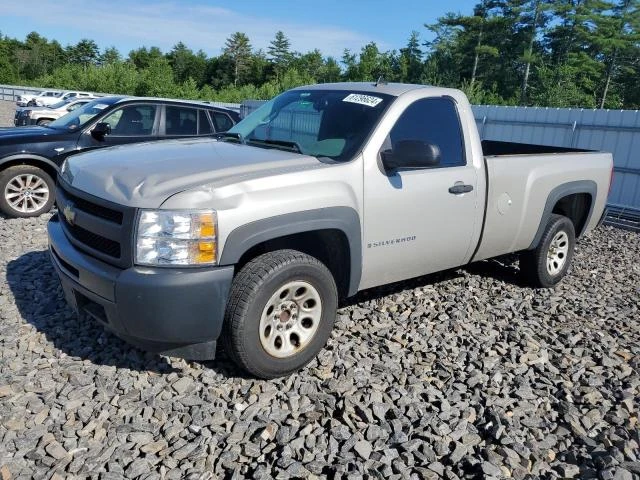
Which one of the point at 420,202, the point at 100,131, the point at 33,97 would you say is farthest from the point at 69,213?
the point at 33,97

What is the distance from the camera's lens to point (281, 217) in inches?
128

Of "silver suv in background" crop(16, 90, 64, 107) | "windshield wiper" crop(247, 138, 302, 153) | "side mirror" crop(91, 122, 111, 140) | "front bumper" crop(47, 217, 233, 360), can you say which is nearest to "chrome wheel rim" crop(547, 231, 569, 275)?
"windshield wiper" crop(247, 138, 302, 153)

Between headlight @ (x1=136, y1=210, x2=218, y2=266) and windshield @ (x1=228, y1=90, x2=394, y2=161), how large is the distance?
119 cm

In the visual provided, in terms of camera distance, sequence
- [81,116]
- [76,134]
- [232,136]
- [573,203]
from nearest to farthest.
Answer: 1. [232,136]
2. [573,203]
3. [76,134]
4. [81,116]

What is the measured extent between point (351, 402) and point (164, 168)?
5.87 feet

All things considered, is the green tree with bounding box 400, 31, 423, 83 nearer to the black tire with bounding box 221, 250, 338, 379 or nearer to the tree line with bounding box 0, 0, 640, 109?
the tree line with bounding box 0, 0, 640, 109

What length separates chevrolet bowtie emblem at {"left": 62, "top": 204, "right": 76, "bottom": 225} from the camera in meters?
3.45

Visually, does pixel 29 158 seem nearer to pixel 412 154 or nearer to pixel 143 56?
pixel 412 154

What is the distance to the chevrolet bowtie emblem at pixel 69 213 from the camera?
11.3 ft

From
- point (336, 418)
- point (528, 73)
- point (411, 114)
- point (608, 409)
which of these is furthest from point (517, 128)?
point (528, 73)

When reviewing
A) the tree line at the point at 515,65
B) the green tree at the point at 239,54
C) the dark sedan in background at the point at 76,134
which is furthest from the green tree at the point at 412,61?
the dark sedan in background at the point at 76,134

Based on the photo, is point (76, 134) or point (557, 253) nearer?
point (557, 253)

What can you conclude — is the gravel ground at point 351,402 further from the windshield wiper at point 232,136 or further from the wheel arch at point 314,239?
the windshield wiper at point 232,136

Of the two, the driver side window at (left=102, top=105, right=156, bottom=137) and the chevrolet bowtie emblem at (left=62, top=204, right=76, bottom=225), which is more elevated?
the driver side window at (left=102, top=105, right=156, bottom=137)
